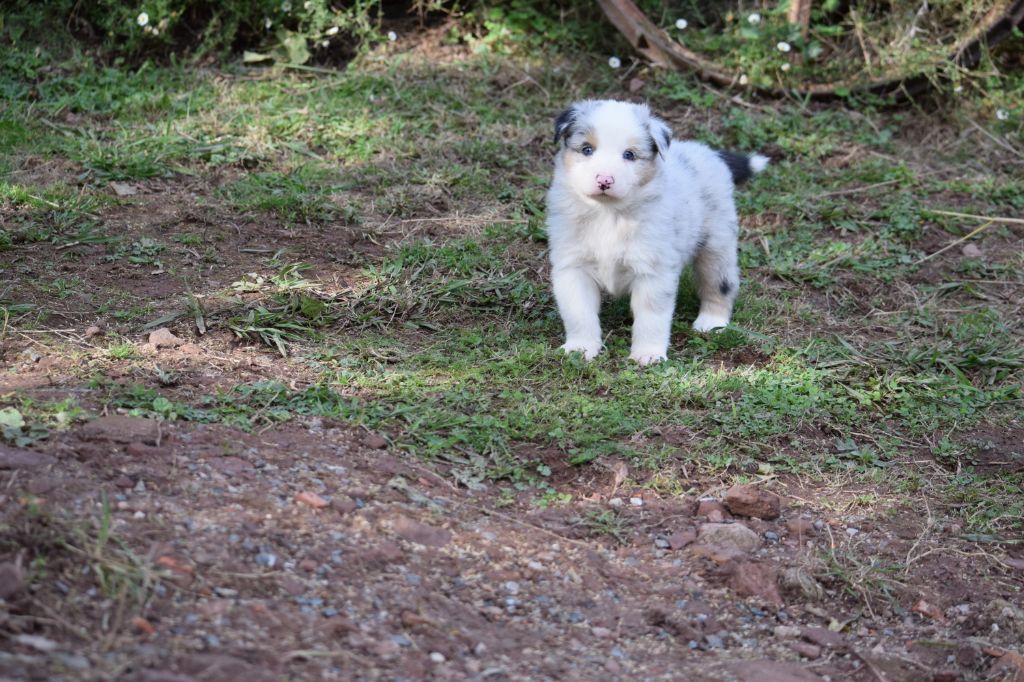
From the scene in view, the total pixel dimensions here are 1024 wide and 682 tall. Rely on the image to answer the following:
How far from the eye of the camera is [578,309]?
4824mm

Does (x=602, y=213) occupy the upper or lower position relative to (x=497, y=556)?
upper

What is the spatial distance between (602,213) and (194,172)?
8.66 ft

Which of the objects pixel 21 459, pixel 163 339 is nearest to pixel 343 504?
pixel 21 459

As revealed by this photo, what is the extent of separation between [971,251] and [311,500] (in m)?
4.52

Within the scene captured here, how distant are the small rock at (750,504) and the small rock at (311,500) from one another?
1385 millimetres

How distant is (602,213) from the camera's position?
15.6 ft

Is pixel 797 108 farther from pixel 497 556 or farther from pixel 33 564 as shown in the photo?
pixel 33 564

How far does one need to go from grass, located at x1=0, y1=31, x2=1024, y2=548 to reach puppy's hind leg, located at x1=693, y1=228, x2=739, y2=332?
157 millimetres

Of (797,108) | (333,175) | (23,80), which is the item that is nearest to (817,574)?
(333,175)

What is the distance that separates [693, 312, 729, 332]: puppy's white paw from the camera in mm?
5262

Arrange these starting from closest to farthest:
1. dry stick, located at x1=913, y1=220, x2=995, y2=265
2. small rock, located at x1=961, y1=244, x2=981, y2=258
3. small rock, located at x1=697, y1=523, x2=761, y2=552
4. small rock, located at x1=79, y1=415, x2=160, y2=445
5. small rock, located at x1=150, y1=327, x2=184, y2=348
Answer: small rock, located at x1=79, y1=415, x2=160, y2=445
small rock, located at x1=697, y1=523, x2=761, y2=552
small rock, located at x1=150, y1=327, x2=184, y2=348
dry stick, located at x1=913, y1=220, x2=995, y2=265
small rock, located at x1=961, y1=244, x2=981, y2=258

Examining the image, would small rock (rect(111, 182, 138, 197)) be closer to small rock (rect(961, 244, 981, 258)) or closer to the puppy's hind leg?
the puppy's hind leg

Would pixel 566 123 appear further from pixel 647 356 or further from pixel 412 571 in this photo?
pixel 412 571

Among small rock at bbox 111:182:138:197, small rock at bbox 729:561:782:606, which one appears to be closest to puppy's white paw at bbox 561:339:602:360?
small rock at bbox 729:561:782:606
